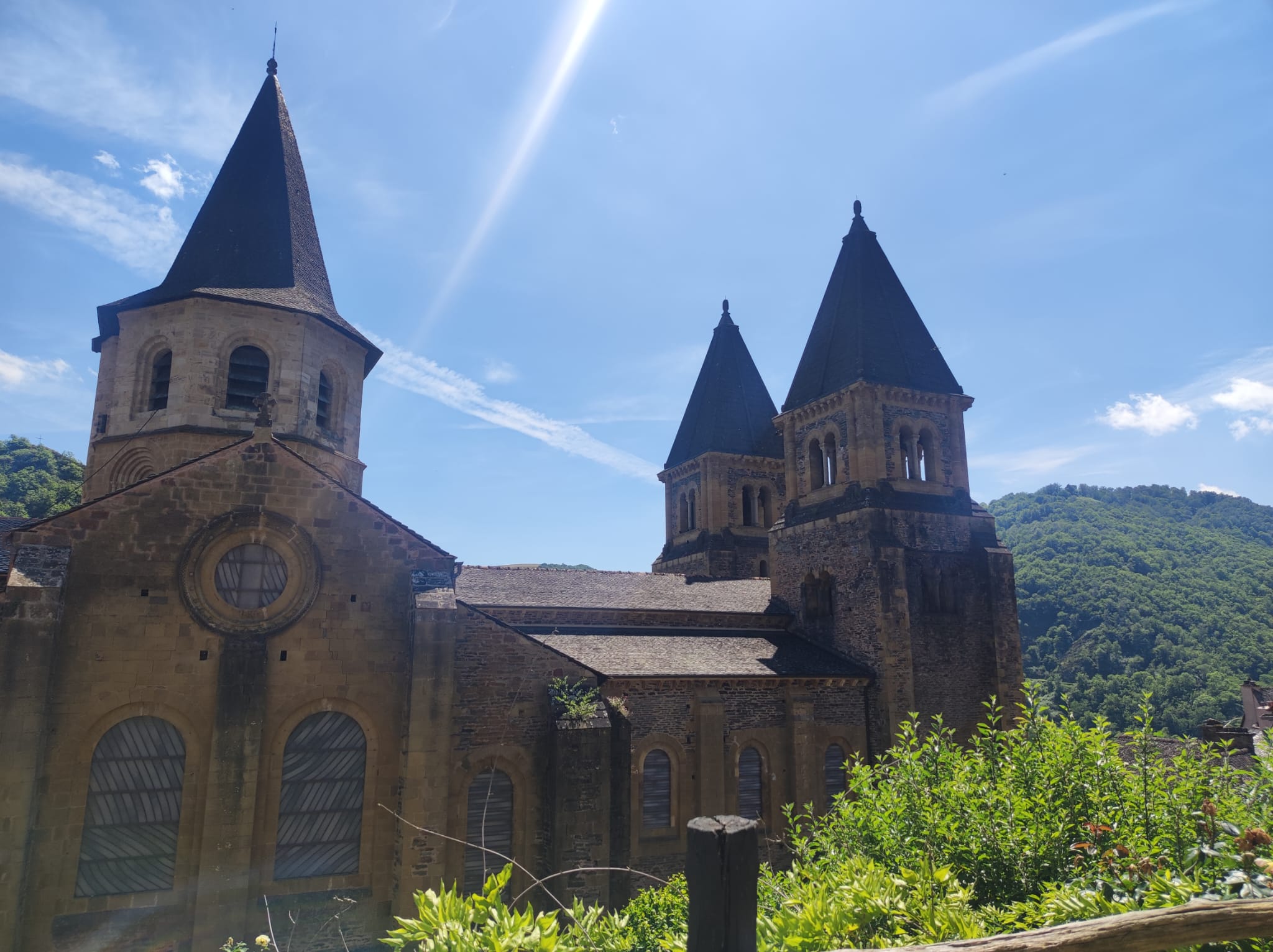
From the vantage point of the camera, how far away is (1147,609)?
70000 millimetres

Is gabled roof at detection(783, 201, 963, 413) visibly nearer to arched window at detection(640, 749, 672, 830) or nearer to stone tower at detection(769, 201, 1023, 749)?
stone tower at detection(769, 201, 1023, 749)

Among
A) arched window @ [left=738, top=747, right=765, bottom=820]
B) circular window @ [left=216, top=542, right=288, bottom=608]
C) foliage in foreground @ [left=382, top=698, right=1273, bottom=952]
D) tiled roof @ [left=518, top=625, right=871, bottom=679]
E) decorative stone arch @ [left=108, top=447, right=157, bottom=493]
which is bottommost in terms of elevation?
arched window @ [left=738, top=747, right=765, bottom=820]

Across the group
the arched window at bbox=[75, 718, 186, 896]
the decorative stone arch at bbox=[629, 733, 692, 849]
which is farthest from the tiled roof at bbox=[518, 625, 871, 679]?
the arched window at bbox=[75, 718, 186, 896]

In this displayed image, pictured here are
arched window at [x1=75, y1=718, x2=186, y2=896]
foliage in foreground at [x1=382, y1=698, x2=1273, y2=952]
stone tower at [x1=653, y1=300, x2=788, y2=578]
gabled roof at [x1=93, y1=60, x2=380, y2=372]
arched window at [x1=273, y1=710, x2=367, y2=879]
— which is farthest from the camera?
stone tower at [x1=653, y1=300, x2=788, y2=578]

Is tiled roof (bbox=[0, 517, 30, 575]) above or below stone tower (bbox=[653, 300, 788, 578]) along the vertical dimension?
below

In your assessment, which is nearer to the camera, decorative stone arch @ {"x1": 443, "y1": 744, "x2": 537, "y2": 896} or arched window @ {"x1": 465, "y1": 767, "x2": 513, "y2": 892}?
decorative stone arch @ {"x1": 443, "y1": 744, "x2": 537, "y2": 896}

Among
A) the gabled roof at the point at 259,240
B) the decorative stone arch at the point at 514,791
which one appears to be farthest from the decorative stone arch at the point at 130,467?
the decorative stone arch at the point at 514,791

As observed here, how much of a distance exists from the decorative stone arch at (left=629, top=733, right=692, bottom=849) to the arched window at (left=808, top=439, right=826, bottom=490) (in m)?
11.1

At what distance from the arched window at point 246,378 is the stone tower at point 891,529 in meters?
16.7

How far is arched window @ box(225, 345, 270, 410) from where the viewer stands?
1811cm

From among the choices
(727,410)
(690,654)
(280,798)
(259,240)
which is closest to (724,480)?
(727,410)

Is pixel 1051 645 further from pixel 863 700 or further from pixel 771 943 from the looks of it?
pixel 771 943

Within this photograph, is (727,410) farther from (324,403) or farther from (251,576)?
(251,576)

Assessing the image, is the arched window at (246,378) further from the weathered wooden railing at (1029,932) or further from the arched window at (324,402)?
the weathered wooden railing at (1029,932)
